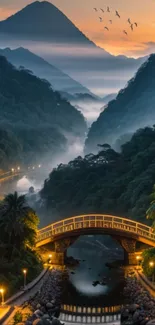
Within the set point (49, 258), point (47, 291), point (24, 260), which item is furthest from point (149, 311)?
point (49, 258)

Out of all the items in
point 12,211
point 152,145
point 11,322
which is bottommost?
point 11,322

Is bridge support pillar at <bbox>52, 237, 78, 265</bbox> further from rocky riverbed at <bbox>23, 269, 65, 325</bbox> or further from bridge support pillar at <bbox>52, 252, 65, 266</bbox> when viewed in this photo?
rocky riverbed at <bbox>23, 269, 65, 325</bbox>

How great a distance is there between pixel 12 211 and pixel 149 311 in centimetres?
2029

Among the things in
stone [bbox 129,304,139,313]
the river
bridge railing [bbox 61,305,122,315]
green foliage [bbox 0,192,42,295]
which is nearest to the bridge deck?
the river

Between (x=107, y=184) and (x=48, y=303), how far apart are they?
57304 mm

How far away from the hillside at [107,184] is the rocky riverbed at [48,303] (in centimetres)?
2468

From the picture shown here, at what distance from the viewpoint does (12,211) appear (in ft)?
233

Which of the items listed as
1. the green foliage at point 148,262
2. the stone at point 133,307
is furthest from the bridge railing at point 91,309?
the green foliage at point 148,262

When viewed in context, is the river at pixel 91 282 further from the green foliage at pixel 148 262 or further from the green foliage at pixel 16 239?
the green foliage at pixel 16 239

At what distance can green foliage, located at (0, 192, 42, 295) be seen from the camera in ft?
227

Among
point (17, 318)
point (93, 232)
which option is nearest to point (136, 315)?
point (17, 318)

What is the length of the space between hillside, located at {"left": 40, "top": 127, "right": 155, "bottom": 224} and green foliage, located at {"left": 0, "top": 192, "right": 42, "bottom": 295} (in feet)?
84.7

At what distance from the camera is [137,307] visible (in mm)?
61719

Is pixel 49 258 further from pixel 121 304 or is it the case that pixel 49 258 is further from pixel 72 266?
pixel 121 304
